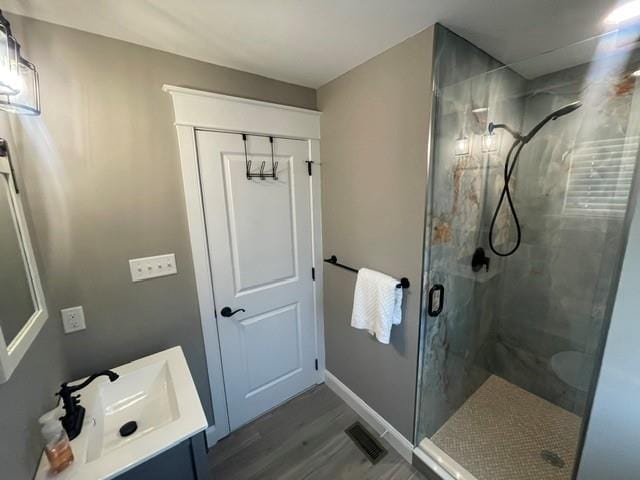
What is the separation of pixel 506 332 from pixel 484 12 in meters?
2.18

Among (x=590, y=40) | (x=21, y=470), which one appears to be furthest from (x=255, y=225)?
(x=590, y=40)

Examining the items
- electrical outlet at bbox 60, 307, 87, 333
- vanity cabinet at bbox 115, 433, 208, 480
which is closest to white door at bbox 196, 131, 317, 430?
electrical outlet at bbox 60, 307, 87, 333

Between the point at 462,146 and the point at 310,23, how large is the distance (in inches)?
39.5

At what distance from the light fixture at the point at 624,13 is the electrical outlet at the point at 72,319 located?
275 centimetres

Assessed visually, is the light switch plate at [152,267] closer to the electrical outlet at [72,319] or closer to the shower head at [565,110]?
the electrical outlet at [72,319]

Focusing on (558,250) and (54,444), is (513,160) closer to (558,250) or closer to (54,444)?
(558,250)

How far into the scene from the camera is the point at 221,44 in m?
1.31

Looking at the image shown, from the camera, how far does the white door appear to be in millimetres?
1596

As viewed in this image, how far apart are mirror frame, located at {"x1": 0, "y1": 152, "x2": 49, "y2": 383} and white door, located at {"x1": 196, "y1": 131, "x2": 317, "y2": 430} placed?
0.72 metres

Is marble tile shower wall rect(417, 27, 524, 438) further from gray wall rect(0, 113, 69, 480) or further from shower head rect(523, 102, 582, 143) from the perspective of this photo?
gray wall rect(0, 113, 69, 480)

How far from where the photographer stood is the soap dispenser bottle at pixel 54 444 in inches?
32.2

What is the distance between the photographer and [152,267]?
4.67 feet

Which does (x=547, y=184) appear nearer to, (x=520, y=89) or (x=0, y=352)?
(x=520, y=89)

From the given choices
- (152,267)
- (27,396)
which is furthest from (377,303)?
(27,396)
